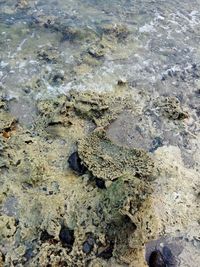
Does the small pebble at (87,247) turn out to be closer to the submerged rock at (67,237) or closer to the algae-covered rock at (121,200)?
the submerged rock at (67,237)

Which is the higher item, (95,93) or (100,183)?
(95,93)

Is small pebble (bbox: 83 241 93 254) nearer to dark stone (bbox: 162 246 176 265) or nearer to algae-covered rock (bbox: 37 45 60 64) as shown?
dark stone (bbox: 162 246 176 265)

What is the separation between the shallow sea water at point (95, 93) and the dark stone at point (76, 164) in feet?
0.37

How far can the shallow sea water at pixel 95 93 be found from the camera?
4.93 metres

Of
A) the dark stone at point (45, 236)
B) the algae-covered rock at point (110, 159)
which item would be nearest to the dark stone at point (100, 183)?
the algae-covered rock at point (110, 159)

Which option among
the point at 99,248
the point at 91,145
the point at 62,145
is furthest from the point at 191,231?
the point at 62,145

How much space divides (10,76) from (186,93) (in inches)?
142

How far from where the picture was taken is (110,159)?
564 cm

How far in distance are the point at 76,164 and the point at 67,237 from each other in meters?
1.26

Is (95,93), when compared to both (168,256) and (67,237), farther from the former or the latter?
(168,256)

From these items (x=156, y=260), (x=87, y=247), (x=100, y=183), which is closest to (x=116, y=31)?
(x=100, y=183)

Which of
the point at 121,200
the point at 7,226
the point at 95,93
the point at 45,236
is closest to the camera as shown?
the point at 121,200

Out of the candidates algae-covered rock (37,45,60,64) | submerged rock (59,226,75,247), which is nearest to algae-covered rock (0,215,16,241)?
submerged rock (59,226,75,247)

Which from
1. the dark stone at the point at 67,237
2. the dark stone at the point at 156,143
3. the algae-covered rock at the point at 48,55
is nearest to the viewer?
the dark stone at the point at 67,237
